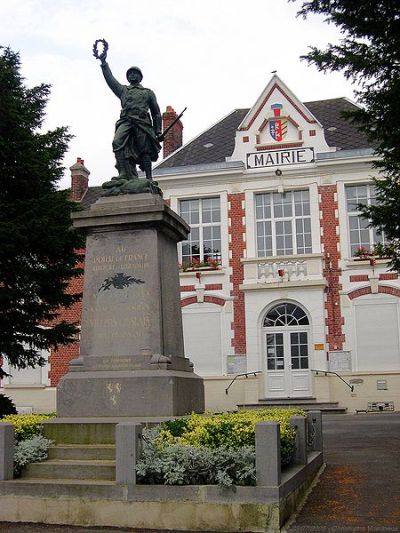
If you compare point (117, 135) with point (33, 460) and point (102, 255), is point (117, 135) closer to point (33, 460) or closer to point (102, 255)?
point (102, 255)

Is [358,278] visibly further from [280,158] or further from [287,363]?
[280,158]

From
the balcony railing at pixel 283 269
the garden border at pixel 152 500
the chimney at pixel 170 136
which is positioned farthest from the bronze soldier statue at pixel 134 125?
the chimney at pixel 170 136

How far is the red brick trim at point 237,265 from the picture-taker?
25.1 m

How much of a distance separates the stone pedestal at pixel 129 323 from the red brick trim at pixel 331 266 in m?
14.7

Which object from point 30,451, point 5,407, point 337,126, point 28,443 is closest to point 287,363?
point 337,126

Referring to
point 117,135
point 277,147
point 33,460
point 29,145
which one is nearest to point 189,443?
point 33,460

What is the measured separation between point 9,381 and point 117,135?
61.4ft

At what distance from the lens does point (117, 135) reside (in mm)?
10539

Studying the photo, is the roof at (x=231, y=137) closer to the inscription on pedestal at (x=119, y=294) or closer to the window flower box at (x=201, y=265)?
the window flower box at (x=201, y=265)

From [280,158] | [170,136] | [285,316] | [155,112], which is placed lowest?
[285,316]

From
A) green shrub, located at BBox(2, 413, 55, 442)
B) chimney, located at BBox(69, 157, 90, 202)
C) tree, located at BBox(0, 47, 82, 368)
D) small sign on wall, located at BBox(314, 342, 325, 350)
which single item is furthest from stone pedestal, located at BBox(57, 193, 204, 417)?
chimney, located at BBox(69, 157, 90, 202)

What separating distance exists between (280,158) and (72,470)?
64.0ft

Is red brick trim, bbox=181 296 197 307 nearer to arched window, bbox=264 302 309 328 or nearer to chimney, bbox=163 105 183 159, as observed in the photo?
arched window, bbox=264 302 309 328

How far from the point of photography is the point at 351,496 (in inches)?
320
